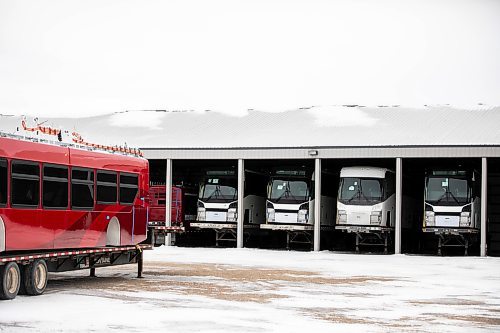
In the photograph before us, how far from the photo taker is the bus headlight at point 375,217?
39.1m

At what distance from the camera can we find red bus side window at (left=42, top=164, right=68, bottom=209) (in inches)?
726

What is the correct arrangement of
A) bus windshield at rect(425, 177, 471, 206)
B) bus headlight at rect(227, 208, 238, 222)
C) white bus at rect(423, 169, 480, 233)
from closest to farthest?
white bus at rect(423, 169, 480, 233), bus windshield at rect(425, 177, 471, 206), bus headlight at rect(227, 208, 238, 222)

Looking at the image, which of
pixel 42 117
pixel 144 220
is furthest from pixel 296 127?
pixel 144 220

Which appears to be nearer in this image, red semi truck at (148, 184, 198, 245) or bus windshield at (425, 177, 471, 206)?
bus windshield at (425, 177, 471, 206)

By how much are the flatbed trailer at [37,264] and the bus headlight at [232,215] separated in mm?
20069

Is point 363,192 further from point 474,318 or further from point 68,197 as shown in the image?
point 474,318

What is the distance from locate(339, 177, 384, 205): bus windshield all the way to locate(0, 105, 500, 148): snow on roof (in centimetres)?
161

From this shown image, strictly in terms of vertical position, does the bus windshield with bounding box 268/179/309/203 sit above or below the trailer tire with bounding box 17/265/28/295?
above

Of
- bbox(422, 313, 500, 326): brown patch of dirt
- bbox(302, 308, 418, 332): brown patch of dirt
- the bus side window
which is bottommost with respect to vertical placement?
bbox(422, 313, 500, 326): brown patch of dirt

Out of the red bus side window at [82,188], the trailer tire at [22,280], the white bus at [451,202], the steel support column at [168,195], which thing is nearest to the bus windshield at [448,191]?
the white bus at [451,202]

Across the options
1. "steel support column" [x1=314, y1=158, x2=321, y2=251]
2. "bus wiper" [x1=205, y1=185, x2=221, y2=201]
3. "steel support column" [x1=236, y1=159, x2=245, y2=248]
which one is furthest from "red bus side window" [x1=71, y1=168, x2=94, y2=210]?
"bus wiper" [x1=205, y1=185, x2=221, y2=201]

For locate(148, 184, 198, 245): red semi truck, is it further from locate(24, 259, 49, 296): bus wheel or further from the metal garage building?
locate(24, 259, 49, 296): bus wheel

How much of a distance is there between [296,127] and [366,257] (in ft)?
36.4

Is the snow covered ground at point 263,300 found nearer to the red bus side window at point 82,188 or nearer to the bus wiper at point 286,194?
the red bus side window at point 82,188
